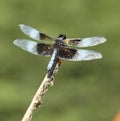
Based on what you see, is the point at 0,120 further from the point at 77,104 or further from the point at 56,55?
the point at 56,55

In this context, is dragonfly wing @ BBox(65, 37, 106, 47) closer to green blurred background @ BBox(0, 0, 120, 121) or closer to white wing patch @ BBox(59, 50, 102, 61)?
white wing patch @ BBox(59, 50, 102, 61)

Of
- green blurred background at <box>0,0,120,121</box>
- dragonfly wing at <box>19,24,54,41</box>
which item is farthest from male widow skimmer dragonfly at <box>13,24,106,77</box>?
green blurred background at <box>0,0,120,121</box>

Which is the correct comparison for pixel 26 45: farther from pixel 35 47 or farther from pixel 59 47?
pixel 59 47

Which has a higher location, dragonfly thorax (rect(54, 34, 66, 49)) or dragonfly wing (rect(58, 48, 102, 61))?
dragonfly thorax (rect(54, 34, 66, 49))

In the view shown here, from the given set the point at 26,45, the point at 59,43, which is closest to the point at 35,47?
the point at 26,45

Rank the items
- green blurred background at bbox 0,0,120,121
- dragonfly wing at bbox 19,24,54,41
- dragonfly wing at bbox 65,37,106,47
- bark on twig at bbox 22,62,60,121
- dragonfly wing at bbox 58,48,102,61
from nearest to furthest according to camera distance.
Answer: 1. bark on twig at bbox 22,62,60,121
2. dragonfly wing at bbox 58,48,102,61
3. dragonfly wing at bbox 65,37,106,47
4. dragonfly wing at bbox 19,24,54,41
5. green blurred background at bbox 0,0,120,121

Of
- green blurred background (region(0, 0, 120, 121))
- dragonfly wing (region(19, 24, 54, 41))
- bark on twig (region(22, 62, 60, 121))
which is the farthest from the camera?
green blurred background (region(0, 0, 120, 121))
